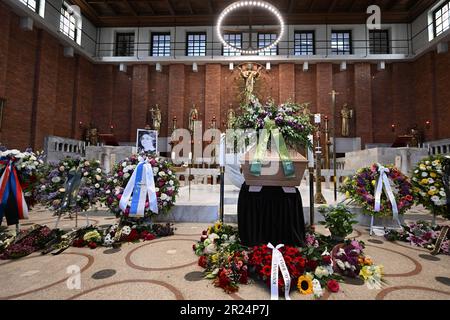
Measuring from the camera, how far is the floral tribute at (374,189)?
3826 mm

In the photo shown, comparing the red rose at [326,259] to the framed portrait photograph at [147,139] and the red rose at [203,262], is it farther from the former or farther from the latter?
the framed portrait photograph at [147,139]

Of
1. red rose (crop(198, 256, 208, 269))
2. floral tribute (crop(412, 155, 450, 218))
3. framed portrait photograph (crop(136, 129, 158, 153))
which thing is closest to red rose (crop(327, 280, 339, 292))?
red rose (crop(198, 256, 208, 269))

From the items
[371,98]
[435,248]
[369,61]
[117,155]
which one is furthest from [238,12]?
[435,248]

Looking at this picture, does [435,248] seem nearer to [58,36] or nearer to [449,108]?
[449,108]

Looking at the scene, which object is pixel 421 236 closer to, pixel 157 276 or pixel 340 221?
pixel 340 221

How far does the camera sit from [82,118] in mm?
12617

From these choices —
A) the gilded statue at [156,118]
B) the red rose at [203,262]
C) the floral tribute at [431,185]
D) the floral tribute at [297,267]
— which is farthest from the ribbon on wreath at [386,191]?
the gilded statue at [156,118]

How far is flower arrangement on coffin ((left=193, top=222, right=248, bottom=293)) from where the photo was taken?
87.6 inches

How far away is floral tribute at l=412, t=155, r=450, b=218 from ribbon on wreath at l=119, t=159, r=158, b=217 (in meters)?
4.45

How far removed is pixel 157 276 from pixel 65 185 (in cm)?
241

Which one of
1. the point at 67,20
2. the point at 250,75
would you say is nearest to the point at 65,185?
the point at 250,75
